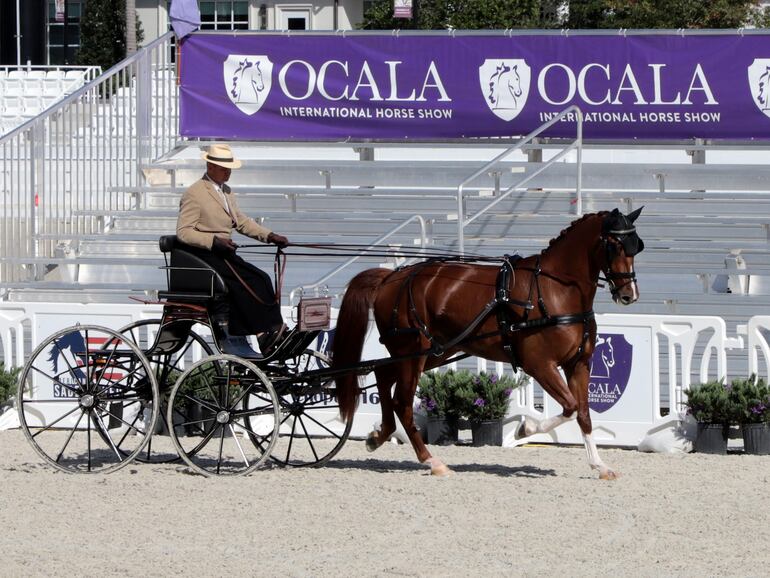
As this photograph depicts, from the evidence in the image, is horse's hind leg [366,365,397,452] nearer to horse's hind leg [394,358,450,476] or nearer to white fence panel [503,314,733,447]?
horse's hind leg [394,358,450,476]

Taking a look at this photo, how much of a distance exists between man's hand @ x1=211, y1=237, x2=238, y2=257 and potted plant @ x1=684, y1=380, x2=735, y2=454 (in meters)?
3.73

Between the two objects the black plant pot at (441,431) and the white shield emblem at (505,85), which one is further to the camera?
the white shield emblem at (505,85)

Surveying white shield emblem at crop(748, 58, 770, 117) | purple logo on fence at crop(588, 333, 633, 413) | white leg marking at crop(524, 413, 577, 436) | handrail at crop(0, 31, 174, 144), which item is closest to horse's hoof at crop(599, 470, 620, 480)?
white leg marking at crop(524, 413, 577, 436)

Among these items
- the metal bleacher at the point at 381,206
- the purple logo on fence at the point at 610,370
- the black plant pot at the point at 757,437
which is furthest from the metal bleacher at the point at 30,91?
the black plant pot at the point at 757,437

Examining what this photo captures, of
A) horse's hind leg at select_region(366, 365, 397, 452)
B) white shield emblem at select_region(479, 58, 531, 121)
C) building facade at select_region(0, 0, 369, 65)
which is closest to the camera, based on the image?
horse's hind leg at select_region(366, 365, 397, 452)

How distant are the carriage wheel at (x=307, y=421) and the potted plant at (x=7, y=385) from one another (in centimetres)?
240

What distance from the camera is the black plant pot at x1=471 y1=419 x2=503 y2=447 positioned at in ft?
36.9

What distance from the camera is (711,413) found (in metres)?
10.6

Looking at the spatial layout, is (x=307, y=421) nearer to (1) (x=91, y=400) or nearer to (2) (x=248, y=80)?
(1) (x=91, y=400)

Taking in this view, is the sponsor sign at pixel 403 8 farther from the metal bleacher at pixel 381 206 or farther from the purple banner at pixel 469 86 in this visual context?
the purple banner at pixel 469 86

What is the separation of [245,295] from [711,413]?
145 inches

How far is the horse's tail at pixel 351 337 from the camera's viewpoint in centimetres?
962

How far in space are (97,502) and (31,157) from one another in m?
8.07

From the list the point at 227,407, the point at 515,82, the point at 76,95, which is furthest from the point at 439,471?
the point at 76,95
